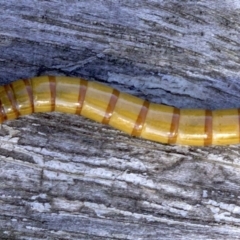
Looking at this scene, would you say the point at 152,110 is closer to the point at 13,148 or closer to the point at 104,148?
the point at 104,148

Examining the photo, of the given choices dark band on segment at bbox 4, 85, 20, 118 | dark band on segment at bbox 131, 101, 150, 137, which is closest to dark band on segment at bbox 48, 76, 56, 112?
dark band on segment at bbox 4, 85, 20, 118

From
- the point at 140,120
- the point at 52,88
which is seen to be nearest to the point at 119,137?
the point at 140,120

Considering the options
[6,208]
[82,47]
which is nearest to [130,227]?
[6,208]

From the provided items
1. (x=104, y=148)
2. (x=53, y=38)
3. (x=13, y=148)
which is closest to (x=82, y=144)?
(x=104, y=148)

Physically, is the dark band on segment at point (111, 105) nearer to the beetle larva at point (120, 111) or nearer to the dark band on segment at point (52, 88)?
the beetle larva at point (120, 111)

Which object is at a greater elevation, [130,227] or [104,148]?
[104,148]

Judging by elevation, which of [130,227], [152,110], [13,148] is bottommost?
[130,227]

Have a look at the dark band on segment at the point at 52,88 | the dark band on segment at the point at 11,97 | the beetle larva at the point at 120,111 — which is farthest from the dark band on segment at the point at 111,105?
the dark band on segment at the point at 11,97
